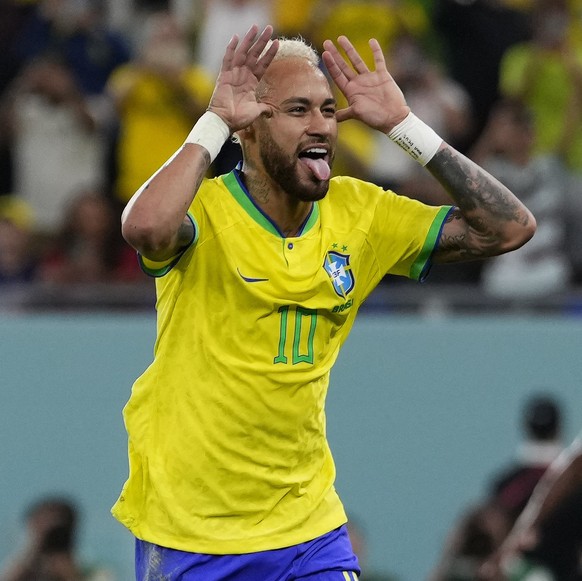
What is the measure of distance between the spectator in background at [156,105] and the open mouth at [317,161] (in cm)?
430

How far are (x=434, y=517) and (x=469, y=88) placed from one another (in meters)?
3.24

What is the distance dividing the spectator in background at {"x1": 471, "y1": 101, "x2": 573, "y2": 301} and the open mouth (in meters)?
3.60

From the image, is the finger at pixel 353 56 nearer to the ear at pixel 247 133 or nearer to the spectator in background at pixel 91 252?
the ear at pixel 247 133

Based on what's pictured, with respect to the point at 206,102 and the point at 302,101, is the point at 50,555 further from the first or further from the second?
the point at 302,101

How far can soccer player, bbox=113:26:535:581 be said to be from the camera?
4469 mm

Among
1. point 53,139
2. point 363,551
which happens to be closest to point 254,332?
point 363,551

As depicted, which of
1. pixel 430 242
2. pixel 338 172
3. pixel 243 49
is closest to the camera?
pixel 243 49

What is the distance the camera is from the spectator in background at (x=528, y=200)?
8.29 metres

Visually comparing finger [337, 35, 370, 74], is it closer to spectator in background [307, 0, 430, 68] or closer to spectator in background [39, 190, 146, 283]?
spectator in background [39, 190, 146, 283]

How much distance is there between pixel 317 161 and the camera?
4.52 metres

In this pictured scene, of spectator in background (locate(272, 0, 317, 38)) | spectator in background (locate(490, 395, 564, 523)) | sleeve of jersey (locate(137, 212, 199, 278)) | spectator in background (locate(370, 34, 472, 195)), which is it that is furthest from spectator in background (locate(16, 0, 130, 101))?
sleeve of jersey (locate(137, 212, 199, 278))

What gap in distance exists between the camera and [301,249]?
460cm

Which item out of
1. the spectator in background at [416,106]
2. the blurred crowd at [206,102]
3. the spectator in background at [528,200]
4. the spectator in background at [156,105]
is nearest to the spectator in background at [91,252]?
the blurred crowd at [206,102]

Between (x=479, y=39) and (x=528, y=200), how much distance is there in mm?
1796
